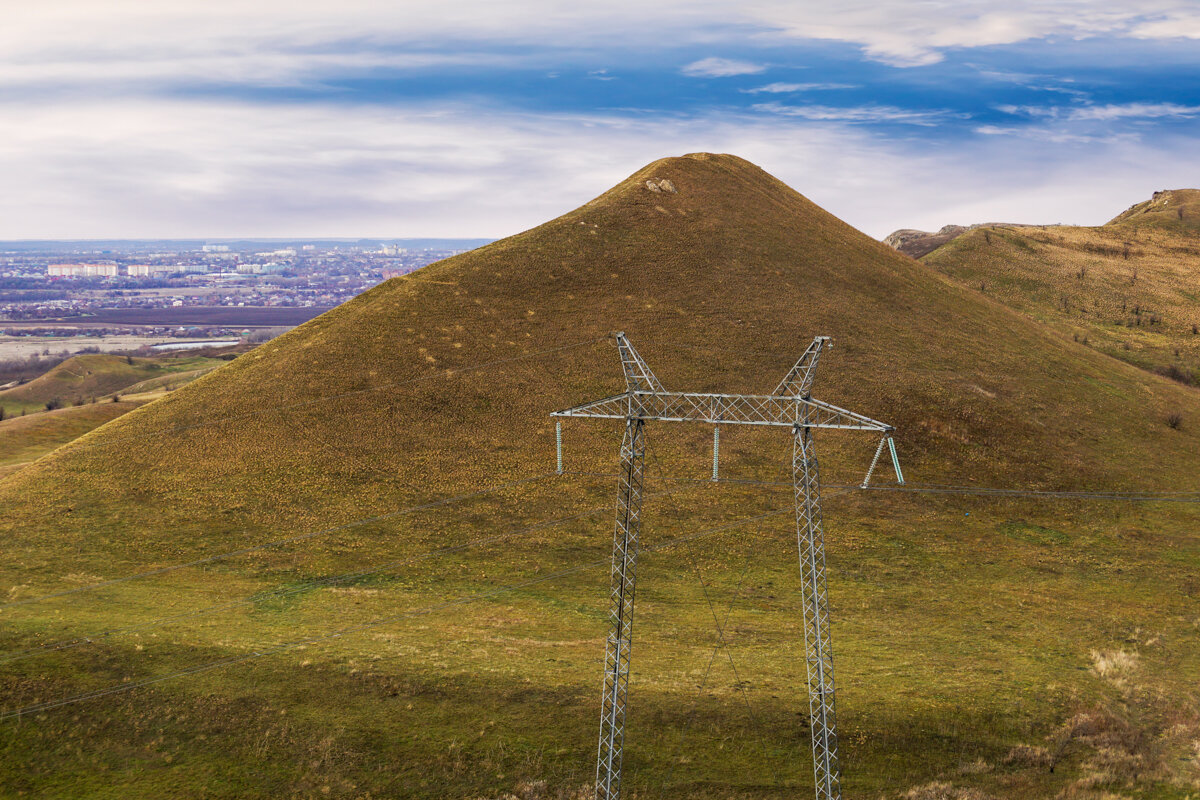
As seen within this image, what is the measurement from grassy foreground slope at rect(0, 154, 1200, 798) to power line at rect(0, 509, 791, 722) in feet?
2.46

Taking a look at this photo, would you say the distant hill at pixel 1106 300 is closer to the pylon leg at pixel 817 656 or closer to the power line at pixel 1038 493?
the power line at pixel 1038 493

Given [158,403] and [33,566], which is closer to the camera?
[33,566]

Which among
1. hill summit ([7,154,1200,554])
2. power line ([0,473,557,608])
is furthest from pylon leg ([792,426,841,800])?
hill summit ([7,154,1200,554])

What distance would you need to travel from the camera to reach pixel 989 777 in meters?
45.4

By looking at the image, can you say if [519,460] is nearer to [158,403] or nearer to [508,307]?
[508,307]

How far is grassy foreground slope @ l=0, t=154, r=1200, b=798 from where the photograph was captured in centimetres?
4731

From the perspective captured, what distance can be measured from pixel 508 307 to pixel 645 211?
125 feet

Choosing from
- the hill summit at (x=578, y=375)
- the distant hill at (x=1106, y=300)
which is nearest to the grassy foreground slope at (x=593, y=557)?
the hill summit at (x=578, y=375)

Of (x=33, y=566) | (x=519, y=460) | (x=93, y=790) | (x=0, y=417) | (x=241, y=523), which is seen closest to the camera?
(x=93, y=790)

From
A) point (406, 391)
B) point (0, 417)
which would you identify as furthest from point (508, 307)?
point (0, 417)

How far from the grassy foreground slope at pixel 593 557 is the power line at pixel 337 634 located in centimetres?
75

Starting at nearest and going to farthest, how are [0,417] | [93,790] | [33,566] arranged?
[93,790], [33,566], [0,417]

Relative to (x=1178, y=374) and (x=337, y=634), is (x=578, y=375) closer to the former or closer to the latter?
(x=337, y=634)

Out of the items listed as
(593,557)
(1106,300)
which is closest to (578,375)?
(593,557)
